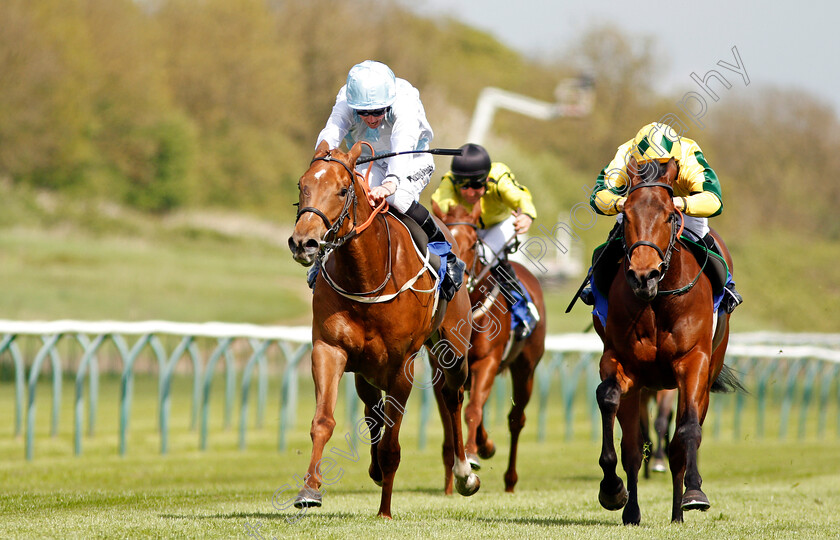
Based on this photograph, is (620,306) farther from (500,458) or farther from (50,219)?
(50,219)

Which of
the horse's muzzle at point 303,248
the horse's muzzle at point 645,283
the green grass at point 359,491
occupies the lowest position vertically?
the green grass at point 359,491

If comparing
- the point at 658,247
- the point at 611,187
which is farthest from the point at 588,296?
the point at 658,247

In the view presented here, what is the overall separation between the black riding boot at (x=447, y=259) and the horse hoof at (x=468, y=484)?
1.18m

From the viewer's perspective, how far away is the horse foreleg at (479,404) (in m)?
8.49

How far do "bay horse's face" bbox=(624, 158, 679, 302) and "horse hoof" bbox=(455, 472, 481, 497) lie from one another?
1988 mm

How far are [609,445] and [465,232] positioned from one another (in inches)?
107

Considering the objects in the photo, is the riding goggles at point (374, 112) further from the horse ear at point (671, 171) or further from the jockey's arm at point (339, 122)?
the horse ear at point (671, 171)

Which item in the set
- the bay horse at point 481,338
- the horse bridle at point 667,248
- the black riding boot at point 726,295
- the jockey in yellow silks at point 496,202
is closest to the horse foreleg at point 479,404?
the bay horse at point 481,338

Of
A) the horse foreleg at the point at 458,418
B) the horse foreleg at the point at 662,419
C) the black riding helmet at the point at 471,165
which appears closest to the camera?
the horse foreleg at the point at 458,418

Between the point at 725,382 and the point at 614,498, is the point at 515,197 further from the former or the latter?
the point at 614,498

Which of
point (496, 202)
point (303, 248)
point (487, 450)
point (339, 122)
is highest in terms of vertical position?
point (339, 122)

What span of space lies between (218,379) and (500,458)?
398 inches

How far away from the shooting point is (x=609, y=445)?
628 cm

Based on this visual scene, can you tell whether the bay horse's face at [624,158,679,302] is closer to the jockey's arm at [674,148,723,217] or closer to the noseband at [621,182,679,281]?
the noseband at [621,182,679,281]
